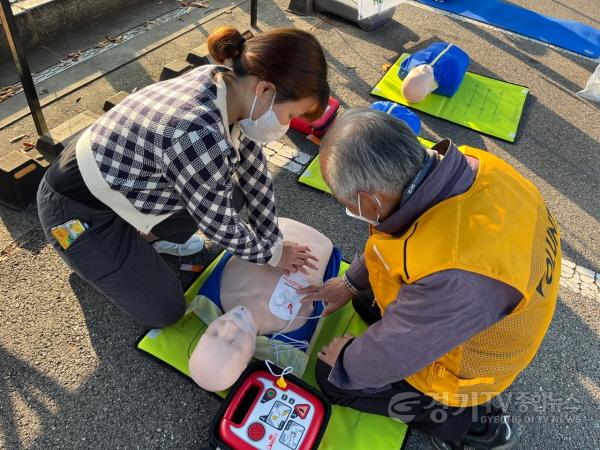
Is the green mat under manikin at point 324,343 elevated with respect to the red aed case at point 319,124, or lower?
lower

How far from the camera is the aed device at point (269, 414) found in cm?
186

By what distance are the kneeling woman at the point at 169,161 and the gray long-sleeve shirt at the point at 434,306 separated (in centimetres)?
66

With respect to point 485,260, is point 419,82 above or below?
below

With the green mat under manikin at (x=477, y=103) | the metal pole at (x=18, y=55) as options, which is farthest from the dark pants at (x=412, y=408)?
the green mat under manikin at (x=477, y=103)

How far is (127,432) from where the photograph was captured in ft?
6.66

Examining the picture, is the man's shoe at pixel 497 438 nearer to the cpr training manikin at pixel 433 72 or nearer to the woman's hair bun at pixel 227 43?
the woman's hair bun at pixel 227 43

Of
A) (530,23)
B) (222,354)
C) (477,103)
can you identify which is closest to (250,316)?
(222,354)

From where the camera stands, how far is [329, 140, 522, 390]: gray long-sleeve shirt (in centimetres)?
136

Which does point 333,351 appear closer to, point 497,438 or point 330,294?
point 330,294

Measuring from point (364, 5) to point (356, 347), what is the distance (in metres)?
4.17

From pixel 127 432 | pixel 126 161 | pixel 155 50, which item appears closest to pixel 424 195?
pixel 126 161

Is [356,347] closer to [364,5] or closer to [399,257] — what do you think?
[399,257]

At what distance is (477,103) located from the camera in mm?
4391

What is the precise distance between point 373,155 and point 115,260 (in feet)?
4.39
